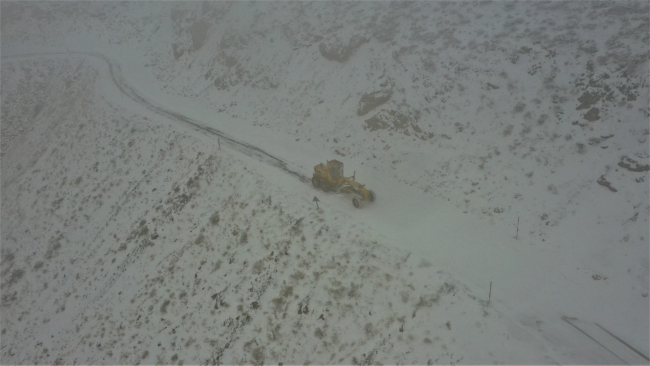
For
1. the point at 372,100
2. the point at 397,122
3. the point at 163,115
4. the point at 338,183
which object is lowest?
the point at 163,115

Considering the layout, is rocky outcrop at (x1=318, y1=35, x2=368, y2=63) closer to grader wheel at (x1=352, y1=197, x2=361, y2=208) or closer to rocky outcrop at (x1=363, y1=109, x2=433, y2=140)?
rocky outcrop at (x1=363, y1=109, x2=433, y2=140)

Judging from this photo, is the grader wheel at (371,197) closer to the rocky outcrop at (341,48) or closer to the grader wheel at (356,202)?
the grader wheel at (356,202)

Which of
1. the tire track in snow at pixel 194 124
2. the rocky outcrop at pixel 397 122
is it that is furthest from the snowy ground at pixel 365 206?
the tire track in snow at pixel 194 124

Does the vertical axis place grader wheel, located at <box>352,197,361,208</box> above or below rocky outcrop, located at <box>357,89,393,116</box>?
below

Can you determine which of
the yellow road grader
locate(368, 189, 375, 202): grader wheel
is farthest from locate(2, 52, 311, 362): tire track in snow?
locate(368, 189, 375, 202): grader wheel

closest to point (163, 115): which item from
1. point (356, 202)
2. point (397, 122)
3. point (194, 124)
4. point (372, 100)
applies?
point (194, 124)

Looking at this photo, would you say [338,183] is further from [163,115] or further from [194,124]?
[163,115]
